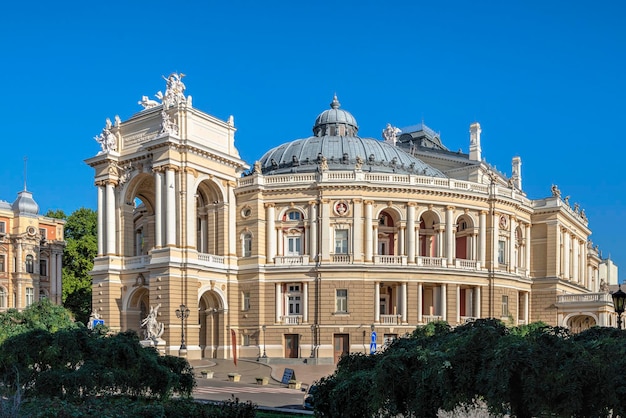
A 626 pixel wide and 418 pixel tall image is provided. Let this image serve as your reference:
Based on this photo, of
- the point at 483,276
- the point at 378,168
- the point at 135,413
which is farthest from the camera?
the point at 378,168

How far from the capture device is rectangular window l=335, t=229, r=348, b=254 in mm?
53531

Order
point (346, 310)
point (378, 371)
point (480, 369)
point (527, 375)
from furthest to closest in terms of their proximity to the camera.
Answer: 1. point (346, 310)
2. point (378, 371)
3. point (480, 369)
4. point (527, 375)

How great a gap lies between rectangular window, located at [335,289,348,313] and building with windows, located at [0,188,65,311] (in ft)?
117

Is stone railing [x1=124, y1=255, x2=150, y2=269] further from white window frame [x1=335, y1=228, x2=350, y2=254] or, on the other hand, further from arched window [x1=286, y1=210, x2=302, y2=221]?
white window frame [x1=335, y1=228, x2=350, y2=254]

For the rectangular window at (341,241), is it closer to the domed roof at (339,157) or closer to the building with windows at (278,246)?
the building with windows at (278,246)

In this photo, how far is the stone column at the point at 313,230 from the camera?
53.2m

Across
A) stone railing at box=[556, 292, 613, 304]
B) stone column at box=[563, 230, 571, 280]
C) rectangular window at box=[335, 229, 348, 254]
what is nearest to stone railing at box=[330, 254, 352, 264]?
rectangular window at box=[335, 229, 348, 254]

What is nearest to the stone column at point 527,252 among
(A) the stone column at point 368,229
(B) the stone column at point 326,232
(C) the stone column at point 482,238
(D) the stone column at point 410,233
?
(C) the stone column at point 482,238

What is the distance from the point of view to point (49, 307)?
34156 millimetres

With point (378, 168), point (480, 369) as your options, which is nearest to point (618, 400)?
point (480, 369)

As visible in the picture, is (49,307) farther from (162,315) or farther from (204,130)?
(204,130)

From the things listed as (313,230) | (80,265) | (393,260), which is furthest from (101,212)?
(80,265)

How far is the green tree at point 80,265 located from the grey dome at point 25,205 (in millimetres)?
5157

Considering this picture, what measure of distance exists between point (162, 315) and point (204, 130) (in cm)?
1445
